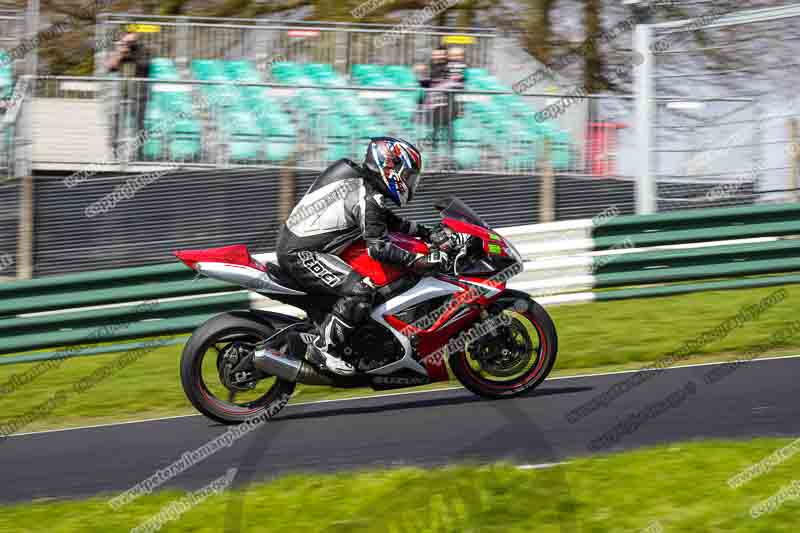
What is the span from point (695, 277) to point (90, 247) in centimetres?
677

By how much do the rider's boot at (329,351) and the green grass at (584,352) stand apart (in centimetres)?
120

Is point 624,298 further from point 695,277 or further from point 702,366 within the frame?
point 702,366

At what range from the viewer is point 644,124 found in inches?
460

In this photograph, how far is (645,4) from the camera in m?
12.2

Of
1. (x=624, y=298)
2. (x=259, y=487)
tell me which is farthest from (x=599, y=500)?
(x=624, y=298)

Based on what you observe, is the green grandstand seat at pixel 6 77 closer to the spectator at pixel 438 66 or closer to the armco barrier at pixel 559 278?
the armco barrier at pixel 559 278

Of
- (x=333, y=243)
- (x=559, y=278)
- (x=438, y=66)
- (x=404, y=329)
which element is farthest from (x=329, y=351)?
(x=438, y=66)

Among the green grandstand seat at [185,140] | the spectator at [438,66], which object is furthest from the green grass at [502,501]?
the spectator at [438,66]

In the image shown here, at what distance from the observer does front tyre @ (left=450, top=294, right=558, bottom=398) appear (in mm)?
7172

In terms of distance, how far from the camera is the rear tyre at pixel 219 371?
7109 millimetres

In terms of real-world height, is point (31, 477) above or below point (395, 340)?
below

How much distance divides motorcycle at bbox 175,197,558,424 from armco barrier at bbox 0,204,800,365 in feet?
11.5

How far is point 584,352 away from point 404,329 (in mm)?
2324

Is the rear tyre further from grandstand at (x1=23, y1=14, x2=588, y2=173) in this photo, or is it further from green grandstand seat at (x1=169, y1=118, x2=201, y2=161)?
green grandstand seat at (x1=169, y1=118, x2=201, y2=161)
